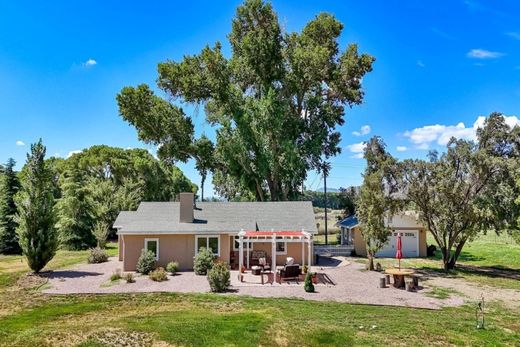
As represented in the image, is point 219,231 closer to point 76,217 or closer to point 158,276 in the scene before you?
point 158,276

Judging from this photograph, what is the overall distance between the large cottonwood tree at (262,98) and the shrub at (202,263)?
1392 centimetres

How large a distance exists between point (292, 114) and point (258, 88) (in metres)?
4.06

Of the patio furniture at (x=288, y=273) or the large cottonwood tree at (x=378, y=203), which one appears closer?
the patio furniture at (x=288, y=273)

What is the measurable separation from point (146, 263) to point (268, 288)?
793cm

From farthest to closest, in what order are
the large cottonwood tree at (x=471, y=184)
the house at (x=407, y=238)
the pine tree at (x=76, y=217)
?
the pine tree at (x=76, y=217) → the house at (x=407, y=238) → the large cottonwood tree at (x=471, y=184)

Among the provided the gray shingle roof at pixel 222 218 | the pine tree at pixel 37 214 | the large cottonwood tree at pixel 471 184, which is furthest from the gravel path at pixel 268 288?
the large cottonwood tree at pixel 471 184

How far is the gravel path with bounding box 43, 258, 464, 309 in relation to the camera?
17.7 m

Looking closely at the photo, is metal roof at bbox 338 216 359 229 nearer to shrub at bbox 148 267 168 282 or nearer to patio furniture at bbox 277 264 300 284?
patio furniture at bbox 277 264 300 284

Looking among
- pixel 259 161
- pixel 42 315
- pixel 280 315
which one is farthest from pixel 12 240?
pixel 280 315

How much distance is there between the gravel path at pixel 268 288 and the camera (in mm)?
17672

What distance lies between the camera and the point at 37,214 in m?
22.6

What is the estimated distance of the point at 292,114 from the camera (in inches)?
1513

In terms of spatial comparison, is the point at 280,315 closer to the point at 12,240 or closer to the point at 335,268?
the point at 335,268

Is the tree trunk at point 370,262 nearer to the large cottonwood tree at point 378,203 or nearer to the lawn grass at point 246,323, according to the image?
the large cottonwood tree at point 378,203
